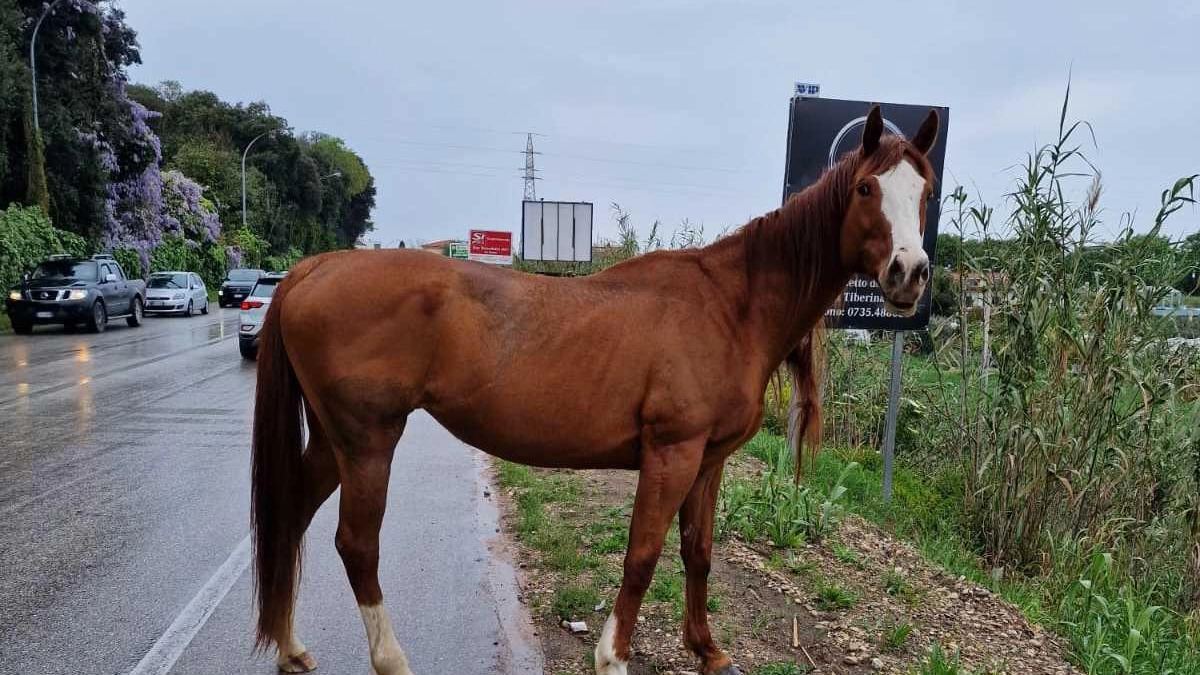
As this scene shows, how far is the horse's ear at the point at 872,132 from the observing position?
2.64 meters

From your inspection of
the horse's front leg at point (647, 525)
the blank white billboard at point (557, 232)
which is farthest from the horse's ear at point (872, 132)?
the blank white billboard at point (557, 232)

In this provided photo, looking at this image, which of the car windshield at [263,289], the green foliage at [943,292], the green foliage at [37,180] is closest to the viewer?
the green foliage at [943,292]

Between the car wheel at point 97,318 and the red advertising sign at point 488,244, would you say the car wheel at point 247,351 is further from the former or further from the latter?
the red advertising sign at point 488,244

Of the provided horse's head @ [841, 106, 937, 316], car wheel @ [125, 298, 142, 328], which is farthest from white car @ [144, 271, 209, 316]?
horse's head @ [841, 106, 937, 316]

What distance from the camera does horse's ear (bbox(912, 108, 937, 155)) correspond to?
279cm

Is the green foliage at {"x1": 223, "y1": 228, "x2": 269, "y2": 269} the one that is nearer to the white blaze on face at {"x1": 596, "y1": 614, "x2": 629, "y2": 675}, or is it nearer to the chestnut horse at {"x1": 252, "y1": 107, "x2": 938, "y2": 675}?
the chestnut horse at {"x1": 252, "y1": 107, "x2": 938, "y2": 675}

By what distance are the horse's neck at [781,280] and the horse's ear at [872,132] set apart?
328 mm

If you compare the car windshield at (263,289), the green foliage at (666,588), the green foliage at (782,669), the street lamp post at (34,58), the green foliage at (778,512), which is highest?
the street lamp post at (34,58)

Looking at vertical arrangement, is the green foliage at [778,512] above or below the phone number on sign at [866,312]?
below

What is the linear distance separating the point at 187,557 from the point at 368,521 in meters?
2.33

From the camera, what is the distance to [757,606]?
388cm

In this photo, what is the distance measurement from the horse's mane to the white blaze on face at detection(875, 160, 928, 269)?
6cm

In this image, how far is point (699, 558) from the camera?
3293 mm

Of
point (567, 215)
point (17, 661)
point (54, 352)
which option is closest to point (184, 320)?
point (54, 352)
